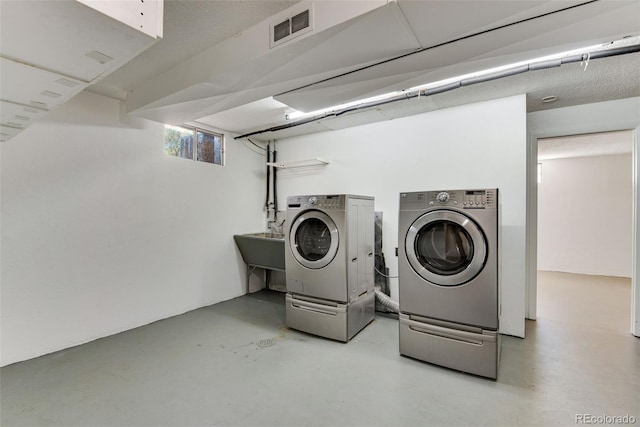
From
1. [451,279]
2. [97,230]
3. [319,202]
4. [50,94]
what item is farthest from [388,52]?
[97,230]

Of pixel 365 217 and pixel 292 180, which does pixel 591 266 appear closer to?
pixel 365 217

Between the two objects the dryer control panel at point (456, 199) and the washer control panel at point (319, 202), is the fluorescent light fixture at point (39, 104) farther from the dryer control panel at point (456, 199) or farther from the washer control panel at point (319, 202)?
the dryer control panel at point (456, 199)

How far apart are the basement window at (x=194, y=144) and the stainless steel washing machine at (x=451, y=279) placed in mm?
2849

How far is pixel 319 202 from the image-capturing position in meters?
2.86

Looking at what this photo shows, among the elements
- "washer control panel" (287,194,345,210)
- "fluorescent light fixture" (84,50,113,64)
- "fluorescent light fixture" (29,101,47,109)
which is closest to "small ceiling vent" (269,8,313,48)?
"fluorescent light fixture" (84,50,113,64)

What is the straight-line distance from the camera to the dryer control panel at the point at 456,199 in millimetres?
2082

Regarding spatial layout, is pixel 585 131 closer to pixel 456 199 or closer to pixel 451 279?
pixel 456 199

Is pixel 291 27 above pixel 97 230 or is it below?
above

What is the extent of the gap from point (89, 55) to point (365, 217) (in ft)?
8.49

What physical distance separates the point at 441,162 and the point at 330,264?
5.99 feet

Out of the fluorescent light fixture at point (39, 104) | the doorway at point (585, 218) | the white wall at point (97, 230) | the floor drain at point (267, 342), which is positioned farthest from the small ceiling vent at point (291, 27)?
the doorway at point (585, 218)

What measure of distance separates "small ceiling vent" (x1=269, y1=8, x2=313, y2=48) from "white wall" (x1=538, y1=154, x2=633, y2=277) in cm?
670

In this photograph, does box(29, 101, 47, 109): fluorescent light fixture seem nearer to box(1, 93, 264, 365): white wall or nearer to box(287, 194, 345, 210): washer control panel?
box(1, 93, 264, 365): white wall

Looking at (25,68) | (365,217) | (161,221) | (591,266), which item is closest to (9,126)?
(25,68)
